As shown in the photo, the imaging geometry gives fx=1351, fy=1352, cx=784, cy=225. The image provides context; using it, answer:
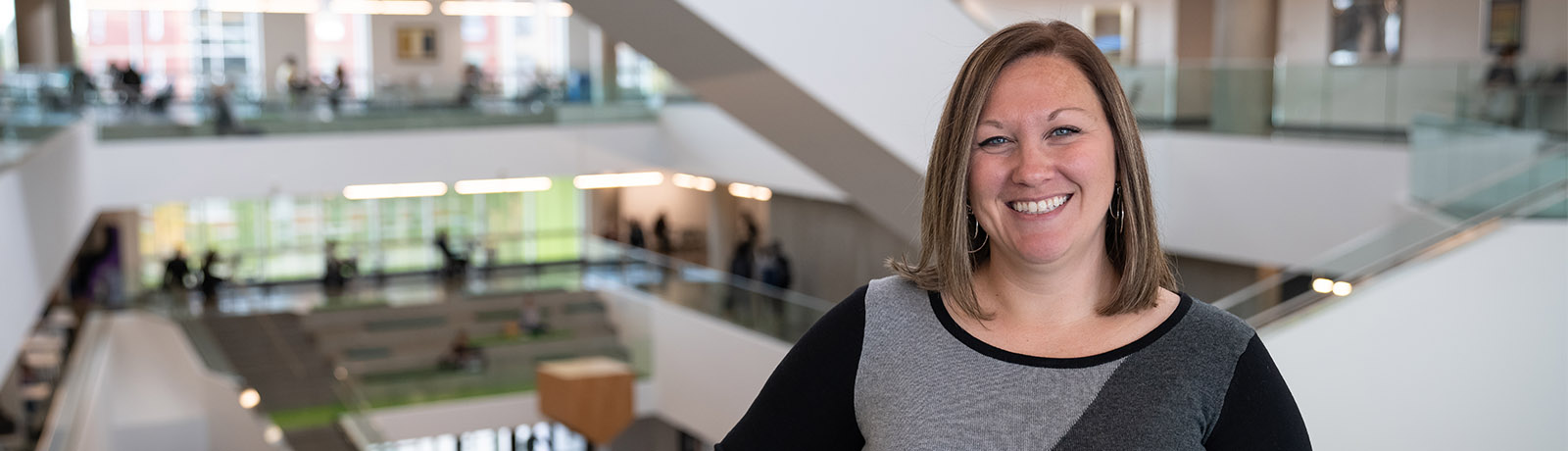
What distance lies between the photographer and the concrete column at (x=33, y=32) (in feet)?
74.5

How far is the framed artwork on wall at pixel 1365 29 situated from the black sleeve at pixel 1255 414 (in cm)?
1790

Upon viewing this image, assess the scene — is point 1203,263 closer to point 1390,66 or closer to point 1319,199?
point 1319,199

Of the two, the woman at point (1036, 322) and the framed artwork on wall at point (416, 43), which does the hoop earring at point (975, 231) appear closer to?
the woman at point (1036, 322)

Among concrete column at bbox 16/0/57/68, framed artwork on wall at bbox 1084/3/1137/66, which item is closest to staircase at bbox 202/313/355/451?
concrete column at bbox 16/0/57/68

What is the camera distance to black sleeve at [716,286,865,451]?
1.54m

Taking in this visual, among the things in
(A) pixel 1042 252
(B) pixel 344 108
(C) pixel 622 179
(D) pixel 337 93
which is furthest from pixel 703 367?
(A) pixel 1042 252

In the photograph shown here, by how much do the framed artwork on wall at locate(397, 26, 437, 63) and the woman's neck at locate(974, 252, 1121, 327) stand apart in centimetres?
2837

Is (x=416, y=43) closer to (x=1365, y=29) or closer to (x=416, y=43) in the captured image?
(x=416, y=43)

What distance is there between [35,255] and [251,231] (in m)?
15.0

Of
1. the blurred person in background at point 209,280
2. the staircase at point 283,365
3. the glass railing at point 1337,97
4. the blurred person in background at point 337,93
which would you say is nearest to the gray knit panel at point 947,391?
the glass railing at point 1337,97

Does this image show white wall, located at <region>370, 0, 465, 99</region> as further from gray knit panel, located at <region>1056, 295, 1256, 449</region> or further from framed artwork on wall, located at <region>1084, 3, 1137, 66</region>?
gray knit panel, located at <region>1056, 295, 1256, 449</region>

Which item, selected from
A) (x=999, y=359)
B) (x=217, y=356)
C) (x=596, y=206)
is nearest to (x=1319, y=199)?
(x=999, y=359)

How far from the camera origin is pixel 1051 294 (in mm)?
1526

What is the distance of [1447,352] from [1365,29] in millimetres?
13660
